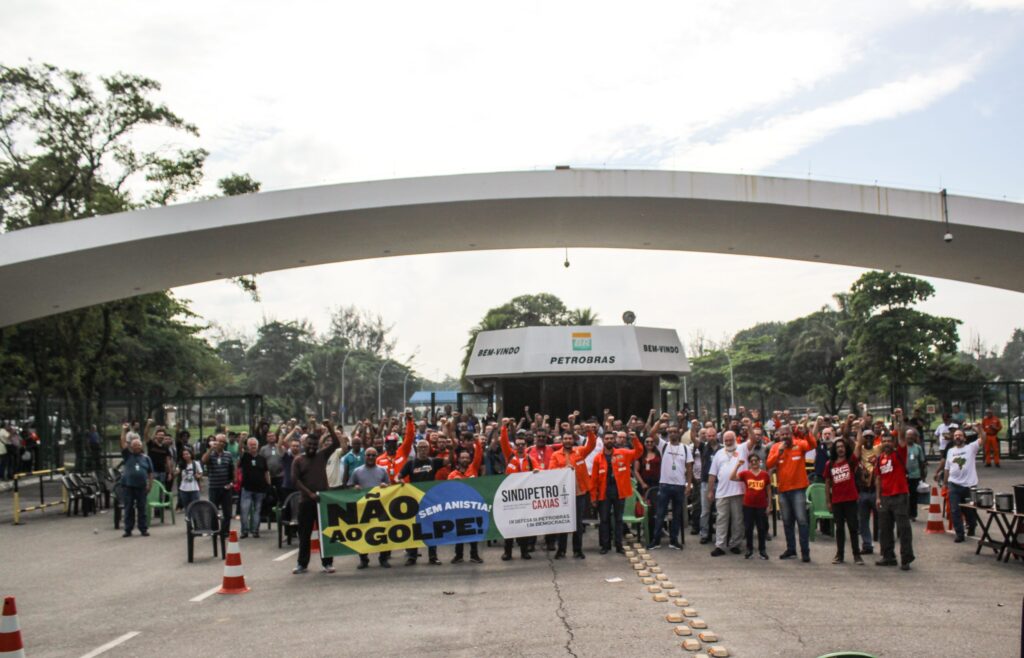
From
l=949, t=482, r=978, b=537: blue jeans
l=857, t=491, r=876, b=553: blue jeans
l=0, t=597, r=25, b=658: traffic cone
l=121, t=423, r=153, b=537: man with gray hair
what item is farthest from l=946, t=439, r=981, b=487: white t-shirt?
l=121, t=423, r=153, b=537: man with gray hair

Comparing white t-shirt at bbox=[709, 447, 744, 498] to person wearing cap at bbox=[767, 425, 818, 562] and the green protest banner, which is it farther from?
the green protest banner

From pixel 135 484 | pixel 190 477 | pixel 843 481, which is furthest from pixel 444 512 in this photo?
pixel 190 477

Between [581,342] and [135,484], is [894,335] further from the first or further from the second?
[135,484]

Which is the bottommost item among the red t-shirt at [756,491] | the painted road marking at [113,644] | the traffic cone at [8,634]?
the painted road marking at [113,644]

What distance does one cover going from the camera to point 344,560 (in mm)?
12023

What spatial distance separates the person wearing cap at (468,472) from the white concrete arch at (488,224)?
36.3 feet

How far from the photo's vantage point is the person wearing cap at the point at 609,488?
12.1 m

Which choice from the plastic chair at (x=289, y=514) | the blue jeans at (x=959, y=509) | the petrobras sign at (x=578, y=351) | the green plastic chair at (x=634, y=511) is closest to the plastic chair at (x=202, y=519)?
the plastic chair at (x=289, y=514)

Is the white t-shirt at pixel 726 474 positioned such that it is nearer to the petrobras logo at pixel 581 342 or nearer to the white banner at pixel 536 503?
the white banner at pixel 536 503

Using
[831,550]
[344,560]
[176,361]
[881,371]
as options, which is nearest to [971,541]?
[831,550]

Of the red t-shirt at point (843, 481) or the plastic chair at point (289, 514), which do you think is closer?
the red t-shirt at point (843, 481)

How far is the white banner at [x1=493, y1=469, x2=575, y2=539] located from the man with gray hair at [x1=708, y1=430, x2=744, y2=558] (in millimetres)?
1976

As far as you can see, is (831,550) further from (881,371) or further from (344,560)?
(881,371)

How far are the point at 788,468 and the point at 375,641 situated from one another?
633cm
